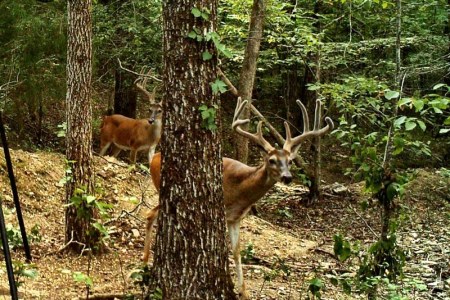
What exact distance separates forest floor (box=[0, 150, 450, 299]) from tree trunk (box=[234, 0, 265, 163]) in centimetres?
132

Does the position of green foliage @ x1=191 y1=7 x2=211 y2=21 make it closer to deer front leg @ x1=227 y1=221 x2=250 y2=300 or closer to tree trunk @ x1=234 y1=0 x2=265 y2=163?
deer front leg @ x1=227 y1=221 x2=250 y2=300

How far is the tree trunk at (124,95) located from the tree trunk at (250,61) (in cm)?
386

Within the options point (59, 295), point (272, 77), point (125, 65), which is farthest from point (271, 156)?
point (272, 77)

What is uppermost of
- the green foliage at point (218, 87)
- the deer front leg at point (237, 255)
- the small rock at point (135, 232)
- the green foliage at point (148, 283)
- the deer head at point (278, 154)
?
the green foliage at point (218, 87)

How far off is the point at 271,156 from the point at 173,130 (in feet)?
9.18

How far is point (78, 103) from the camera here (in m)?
6.79

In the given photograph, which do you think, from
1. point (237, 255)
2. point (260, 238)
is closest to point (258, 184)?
point (237, 255)

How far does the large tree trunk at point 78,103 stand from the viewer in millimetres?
6773

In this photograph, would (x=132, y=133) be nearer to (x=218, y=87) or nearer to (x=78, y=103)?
(x=78, y=103)

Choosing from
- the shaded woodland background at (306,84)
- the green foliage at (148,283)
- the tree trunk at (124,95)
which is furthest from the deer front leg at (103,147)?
the green foliage at (148,283)

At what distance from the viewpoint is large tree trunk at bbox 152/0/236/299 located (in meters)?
4.04

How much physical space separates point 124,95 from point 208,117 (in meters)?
11.0

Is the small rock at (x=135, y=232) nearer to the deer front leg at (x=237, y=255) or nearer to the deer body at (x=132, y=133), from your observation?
the deer front leg at (x=237, y=255)

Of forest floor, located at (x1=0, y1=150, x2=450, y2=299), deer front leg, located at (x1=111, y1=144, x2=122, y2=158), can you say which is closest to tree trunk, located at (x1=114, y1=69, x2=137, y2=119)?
deer front leg, located at (x1=111, y1=144, x2=122, y2=158)
